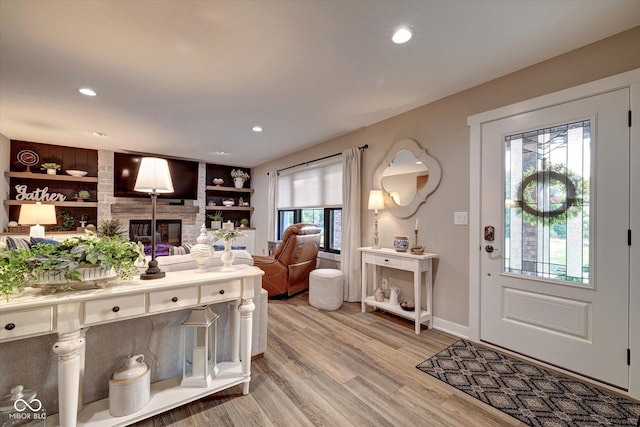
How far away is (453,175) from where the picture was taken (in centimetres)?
272

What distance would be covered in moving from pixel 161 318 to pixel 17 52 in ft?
7.73

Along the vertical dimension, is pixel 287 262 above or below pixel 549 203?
below

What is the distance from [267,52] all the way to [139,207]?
506 cm

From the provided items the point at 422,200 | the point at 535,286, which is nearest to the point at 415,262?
the point at 422,200

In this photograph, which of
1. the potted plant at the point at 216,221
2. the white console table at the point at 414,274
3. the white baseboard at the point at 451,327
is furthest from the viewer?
the potted plant at the point at 216,221

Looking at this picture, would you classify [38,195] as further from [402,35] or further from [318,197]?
[402,35]

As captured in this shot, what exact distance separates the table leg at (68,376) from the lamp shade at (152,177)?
2.81ft

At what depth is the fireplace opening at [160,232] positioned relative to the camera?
18.2 ft

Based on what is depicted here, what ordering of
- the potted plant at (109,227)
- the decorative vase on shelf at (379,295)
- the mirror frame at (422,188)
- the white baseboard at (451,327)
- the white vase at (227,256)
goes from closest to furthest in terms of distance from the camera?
the white vase at (227,256), the white baseboard at (451,327), the mirror frame at (422,188), the decorative vase on shelf at (379,295), the potted plant at (109,227)

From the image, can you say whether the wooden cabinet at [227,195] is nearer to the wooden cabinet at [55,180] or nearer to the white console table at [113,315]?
the wooden cabinet at [55,180]

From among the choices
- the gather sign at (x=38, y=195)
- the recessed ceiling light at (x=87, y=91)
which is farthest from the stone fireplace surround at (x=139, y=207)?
the recessed ceiling light at (x=87, y=91)

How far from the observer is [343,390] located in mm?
1816

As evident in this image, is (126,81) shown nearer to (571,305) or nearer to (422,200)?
(422,200)

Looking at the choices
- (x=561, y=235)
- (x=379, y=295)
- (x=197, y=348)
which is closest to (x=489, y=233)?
(x=561, y=235)
